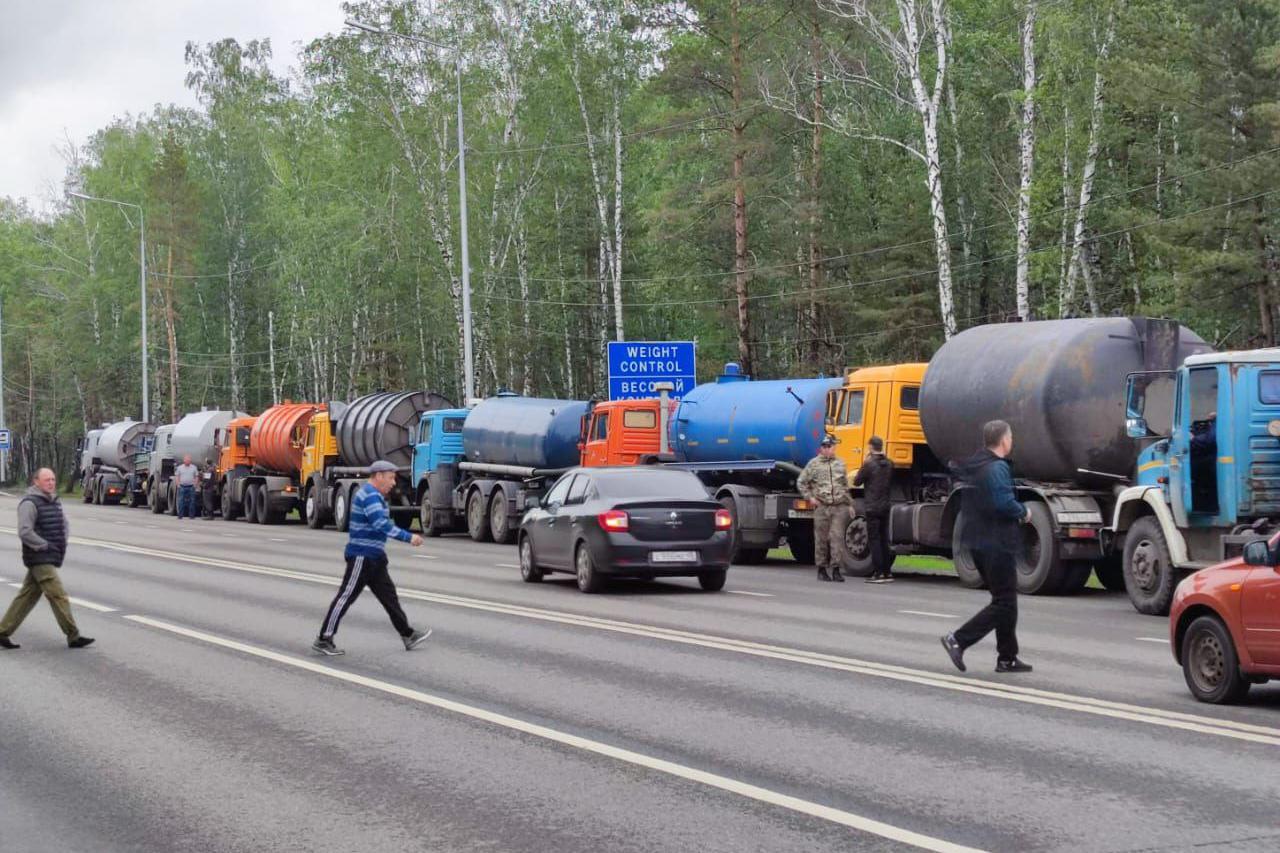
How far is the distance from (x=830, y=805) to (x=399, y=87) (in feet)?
176

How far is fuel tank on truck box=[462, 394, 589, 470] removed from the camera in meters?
32.5

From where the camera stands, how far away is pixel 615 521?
19375mm

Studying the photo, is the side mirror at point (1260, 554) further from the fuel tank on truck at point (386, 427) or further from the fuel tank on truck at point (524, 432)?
the fuel tank on truck at point (386, 427)

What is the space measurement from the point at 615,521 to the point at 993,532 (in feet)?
27.1

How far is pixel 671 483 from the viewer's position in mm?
20141

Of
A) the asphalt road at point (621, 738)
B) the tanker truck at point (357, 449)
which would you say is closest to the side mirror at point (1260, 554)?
the asphalt road at point (621, 738)

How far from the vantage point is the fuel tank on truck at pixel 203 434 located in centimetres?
5078

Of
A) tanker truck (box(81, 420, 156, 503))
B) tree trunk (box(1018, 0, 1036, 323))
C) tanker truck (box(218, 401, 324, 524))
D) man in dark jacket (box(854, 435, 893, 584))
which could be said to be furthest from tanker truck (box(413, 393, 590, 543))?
tanker truck (box(81, 420, 156, 503))

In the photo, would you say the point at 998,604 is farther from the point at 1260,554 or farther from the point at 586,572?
the point at 586,572

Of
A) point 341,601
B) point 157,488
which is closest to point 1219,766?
point 341,601

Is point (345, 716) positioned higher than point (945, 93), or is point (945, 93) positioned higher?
point (945, 93)

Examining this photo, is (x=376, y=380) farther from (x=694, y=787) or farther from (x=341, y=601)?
(x=694, y=787)

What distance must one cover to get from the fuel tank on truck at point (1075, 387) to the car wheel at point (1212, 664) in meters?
9.10

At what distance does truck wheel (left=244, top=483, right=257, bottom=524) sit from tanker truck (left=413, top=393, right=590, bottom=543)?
9948 mm
